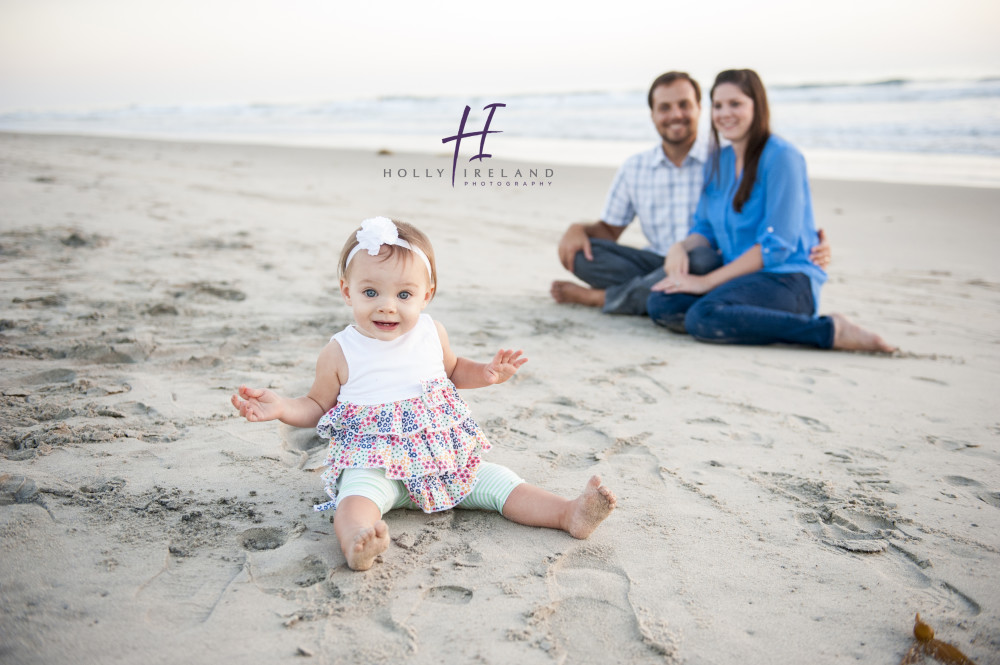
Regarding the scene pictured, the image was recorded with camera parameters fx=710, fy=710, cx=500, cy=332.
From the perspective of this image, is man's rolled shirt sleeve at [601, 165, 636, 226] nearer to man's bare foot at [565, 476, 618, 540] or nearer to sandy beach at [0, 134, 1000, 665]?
sandy beach at [0, 134, 1000, 665]

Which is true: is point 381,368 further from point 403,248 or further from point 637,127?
point 637,127

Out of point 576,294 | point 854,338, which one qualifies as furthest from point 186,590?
point 854,338

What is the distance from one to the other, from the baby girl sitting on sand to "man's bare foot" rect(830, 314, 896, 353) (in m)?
2.32

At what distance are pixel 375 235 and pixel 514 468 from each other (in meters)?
0.93

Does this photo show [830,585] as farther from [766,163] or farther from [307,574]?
[766,163]

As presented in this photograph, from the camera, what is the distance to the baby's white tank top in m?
2.10

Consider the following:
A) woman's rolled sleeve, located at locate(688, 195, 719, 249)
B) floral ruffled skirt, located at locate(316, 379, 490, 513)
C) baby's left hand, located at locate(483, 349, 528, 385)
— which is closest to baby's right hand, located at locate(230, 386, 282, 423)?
floral ruffled skirt, located at locate(316, 379, 490, 513)

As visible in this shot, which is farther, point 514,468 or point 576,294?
point 576,294

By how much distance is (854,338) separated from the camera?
370cm

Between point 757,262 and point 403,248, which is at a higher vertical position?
point 403,248

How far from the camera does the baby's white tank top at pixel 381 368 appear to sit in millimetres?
2100

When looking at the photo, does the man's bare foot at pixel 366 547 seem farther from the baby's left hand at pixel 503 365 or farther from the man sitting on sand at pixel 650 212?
the man sitting on sand at pixel 650 212

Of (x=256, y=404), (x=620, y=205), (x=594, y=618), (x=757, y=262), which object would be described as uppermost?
(x=620, y=205)

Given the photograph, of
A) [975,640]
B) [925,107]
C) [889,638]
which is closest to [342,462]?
[889,638]
